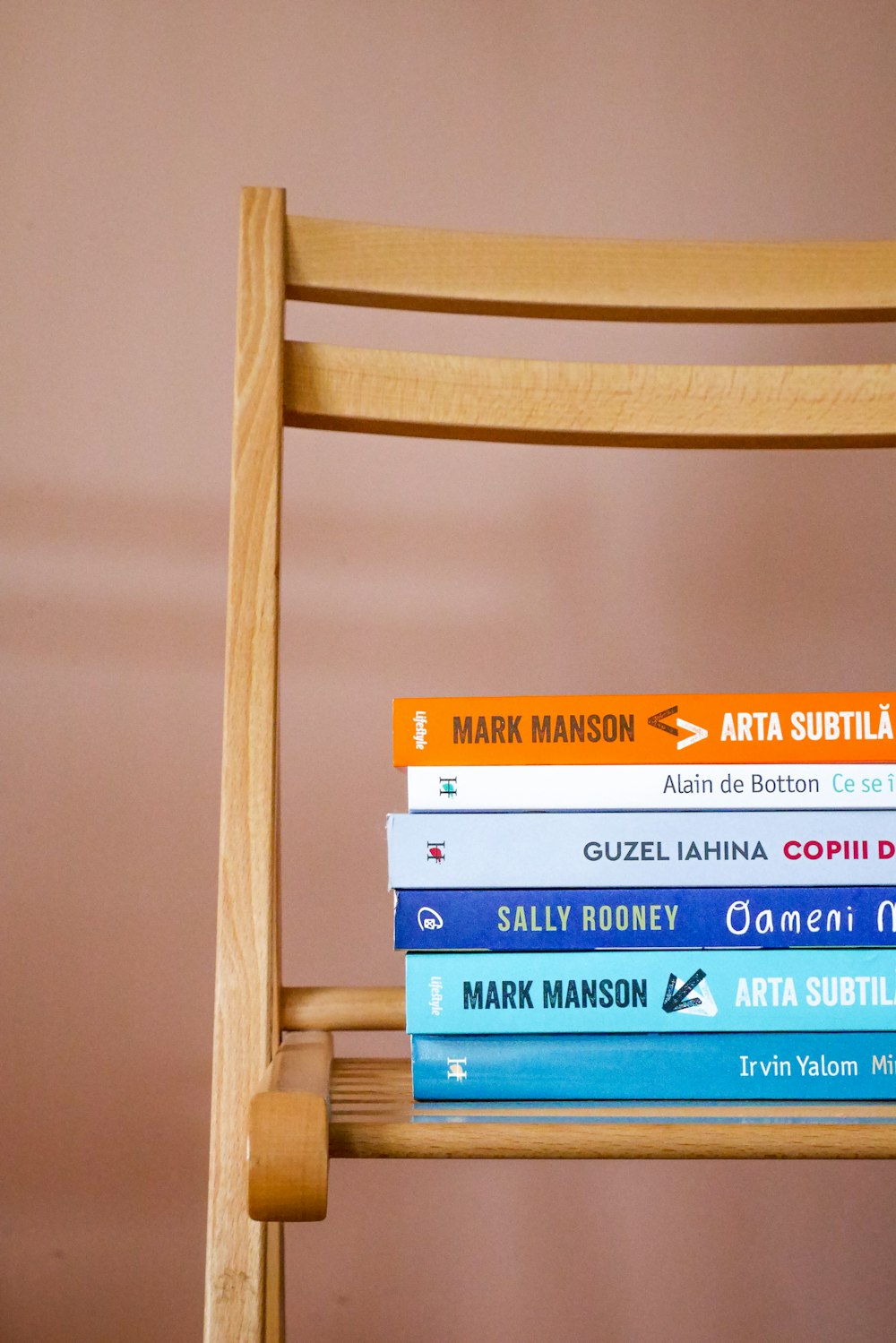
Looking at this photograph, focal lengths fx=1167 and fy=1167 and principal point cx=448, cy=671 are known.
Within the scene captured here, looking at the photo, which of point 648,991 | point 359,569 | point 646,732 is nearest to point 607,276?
point 646,732

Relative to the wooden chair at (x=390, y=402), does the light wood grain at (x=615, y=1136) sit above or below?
below

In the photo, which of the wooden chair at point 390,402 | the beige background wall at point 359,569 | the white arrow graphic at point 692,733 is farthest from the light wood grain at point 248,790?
the beige background wall at point 359,569

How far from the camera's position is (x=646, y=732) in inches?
21.5

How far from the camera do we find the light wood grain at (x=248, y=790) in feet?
1.63

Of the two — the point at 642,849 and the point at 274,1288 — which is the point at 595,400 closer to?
the point at 642,849

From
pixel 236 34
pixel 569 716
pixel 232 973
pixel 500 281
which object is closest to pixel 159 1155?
pixel 232 973

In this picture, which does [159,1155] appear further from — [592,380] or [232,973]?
[592,380]

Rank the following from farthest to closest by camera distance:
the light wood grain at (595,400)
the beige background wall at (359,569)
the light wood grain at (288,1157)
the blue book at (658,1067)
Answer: the beige background wall at (359,569) < the light wood grain at (595,400) < the blue book at (658,1067) < the light wood grain at (288,1157)

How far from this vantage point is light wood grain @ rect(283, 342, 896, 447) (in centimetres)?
62

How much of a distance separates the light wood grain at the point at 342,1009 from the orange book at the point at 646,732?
0.19 m

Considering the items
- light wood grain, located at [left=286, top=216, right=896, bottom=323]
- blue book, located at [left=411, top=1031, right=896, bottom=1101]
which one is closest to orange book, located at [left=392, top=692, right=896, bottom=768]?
blue book, located at [left=411, top=1031, right=896, bottom=1101]

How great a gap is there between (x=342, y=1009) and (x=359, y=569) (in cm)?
52

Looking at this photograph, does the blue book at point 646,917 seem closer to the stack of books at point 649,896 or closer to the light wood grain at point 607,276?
the stack of books at point 649,896

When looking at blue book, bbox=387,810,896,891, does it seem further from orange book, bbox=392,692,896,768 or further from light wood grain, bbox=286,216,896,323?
light wood grain, bbox=286,216,896,323
